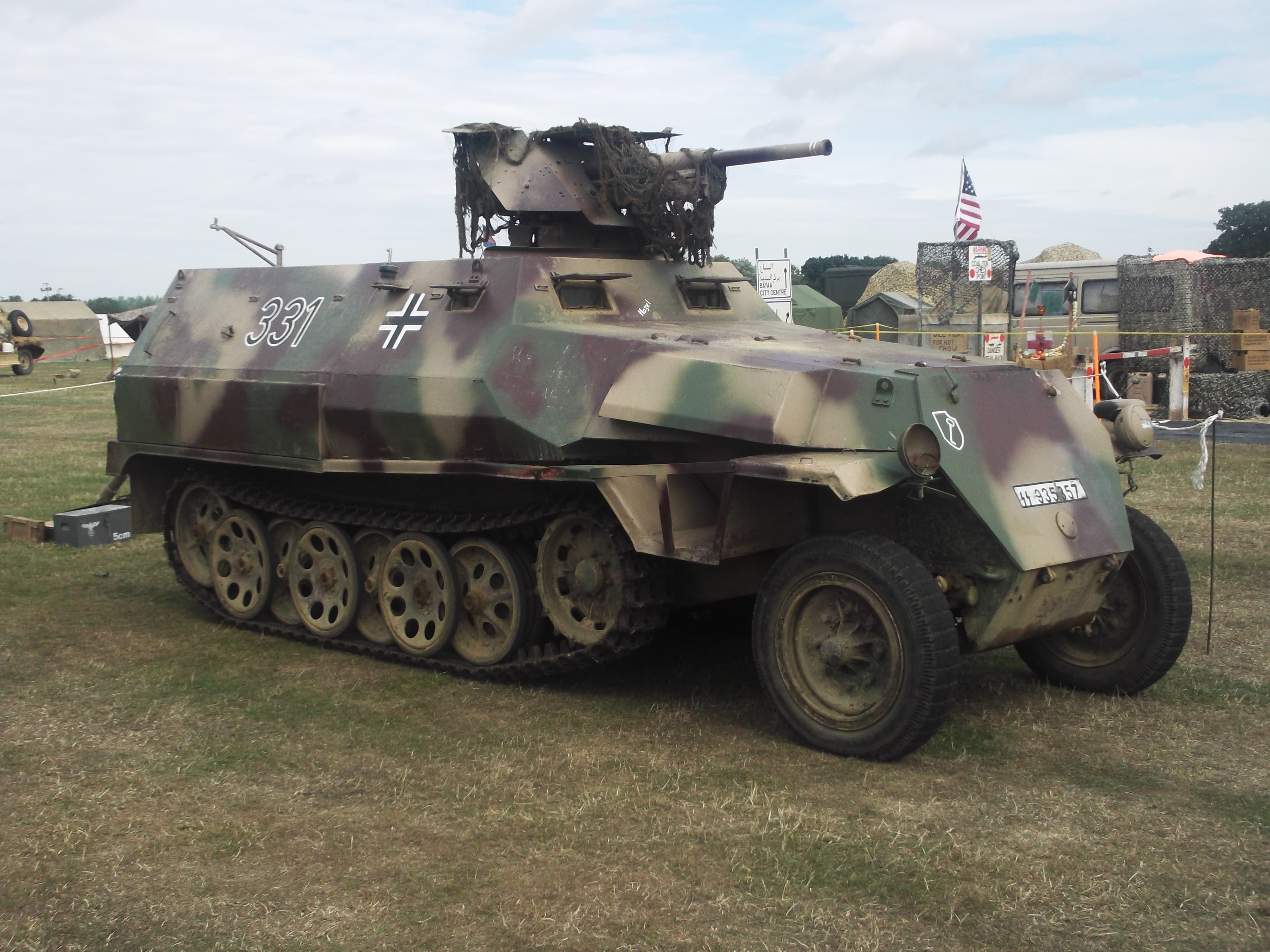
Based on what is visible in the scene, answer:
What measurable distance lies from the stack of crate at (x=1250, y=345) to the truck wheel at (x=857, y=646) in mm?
15740

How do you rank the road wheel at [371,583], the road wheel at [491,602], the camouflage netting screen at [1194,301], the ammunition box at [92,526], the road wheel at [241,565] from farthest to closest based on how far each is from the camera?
1. the camouflage netting screen at [1194,301]
2. the ammunition box at [92,526]
3. the road wheel at [241,565]
4. the road wheel at [371,583]
5. the road wheel at [491,602]

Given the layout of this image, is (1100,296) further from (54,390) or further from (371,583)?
(54,390)

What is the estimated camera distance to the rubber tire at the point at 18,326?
117ft

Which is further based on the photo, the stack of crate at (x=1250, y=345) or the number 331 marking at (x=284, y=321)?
the stack of crate at (x=1250, y=345)

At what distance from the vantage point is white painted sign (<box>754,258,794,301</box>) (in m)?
16.5

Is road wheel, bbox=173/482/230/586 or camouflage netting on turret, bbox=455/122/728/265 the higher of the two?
camouflage netting on turret, bbox=455/122/728/265

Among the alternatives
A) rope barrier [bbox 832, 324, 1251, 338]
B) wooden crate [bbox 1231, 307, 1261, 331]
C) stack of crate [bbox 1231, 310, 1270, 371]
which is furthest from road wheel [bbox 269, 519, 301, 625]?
wooden crate [bbox 1231, 307, 1261, 331]

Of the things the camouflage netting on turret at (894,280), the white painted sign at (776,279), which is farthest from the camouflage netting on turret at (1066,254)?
the white painted sign at (776,279)

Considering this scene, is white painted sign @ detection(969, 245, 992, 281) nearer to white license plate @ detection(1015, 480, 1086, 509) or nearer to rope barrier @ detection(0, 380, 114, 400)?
white license plate @ detection(1015, 480, 1086, 509)

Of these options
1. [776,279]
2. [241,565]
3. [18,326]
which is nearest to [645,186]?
[241,565]

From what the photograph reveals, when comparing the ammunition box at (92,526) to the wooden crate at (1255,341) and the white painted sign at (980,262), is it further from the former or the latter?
the wooden crate at (1255,341)

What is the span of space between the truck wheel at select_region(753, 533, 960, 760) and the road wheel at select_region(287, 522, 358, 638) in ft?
10.2

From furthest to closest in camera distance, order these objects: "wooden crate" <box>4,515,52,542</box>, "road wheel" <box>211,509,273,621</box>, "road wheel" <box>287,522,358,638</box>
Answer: "wooden crate" <box>4,515,52,542</box> < "road wheel" <box>211,509,273,621</box> < "road wheel" <box>287,522,358,638</box>

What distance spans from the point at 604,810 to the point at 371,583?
3363mm
